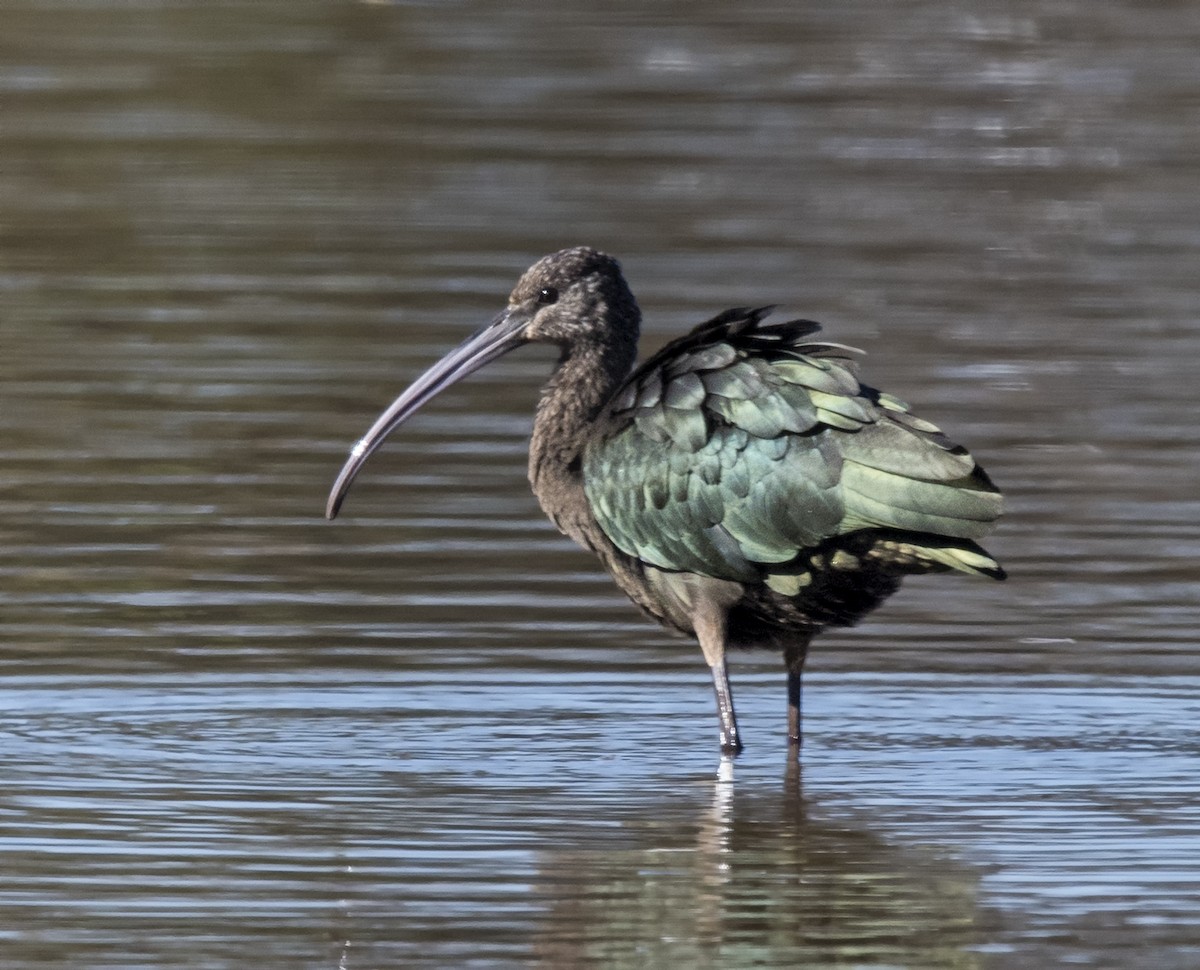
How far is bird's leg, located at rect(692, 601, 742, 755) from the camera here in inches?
386

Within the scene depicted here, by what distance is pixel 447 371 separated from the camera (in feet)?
35.5

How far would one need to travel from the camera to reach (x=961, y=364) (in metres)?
15.9

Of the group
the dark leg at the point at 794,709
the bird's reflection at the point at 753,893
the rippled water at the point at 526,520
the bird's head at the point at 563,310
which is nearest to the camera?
the bird's reflection at the point at 753,893

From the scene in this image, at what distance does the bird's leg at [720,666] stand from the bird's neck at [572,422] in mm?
532

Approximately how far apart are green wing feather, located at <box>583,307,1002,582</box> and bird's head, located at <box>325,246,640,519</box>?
0.55 metres

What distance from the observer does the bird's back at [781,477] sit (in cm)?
924

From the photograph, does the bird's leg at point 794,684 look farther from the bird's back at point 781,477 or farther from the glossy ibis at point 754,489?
the bird's back at point 781,477

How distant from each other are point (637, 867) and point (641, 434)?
1824mm

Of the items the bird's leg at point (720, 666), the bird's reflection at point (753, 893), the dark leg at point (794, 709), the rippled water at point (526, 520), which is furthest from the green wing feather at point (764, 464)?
the bird's reflection at point (753, 893)

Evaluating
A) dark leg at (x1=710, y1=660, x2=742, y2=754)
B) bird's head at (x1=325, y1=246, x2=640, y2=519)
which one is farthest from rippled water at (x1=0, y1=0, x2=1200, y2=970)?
bird's head at (x1=325, y1=246, x2=640, y2=519)

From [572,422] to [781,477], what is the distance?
109 cm

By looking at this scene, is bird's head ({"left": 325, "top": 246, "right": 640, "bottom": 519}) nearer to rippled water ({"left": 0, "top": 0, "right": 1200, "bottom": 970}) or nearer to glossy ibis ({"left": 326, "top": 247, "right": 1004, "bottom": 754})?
glossy ibis ({"left": 326, "top": 247, "right": 1004, "bottom": 754})

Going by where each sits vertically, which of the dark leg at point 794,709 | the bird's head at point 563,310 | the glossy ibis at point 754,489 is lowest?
the dark leg at point 794,709

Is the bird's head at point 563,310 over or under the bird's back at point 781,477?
over
